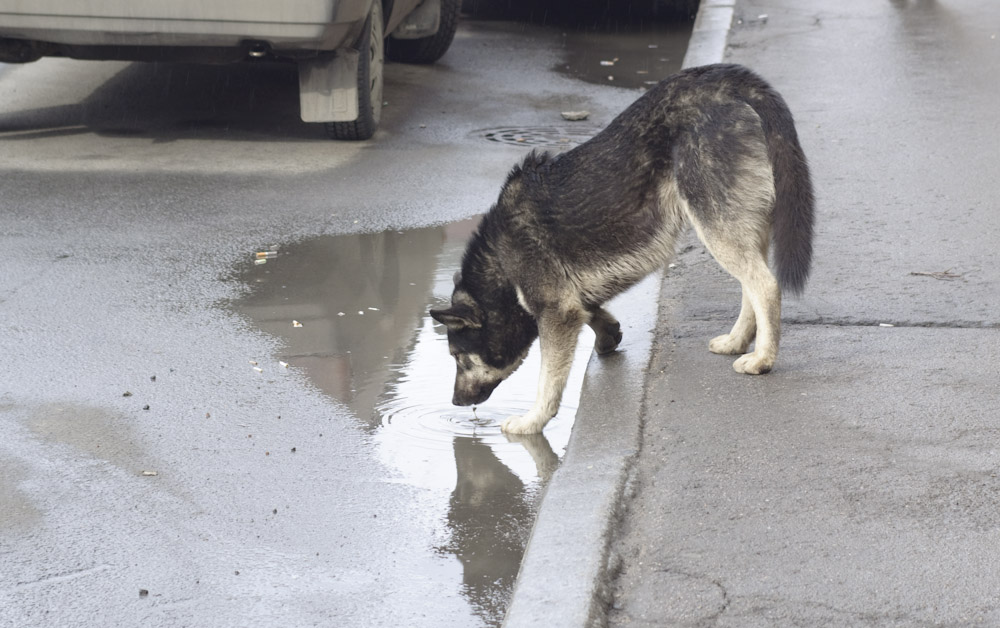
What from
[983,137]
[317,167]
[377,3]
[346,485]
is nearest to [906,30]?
[983,137]

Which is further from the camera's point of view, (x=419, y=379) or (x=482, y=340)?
(x=419, y=379)

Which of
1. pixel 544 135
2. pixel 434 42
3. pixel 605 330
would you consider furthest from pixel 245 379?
pixel 434 42

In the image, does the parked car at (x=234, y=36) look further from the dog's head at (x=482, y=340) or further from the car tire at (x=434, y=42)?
the dog's head at (x=482, y=340)

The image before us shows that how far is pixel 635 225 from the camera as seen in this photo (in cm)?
454

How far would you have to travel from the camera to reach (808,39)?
38.3ft

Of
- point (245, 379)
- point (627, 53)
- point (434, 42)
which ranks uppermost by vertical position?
point (245, 379)

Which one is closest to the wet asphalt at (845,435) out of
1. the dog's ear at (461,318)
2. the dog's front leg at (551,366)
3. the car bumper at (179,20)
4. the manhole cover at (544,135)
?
the dog's front leg at (551,366)

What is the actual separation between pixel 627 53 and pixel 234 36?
561 cm

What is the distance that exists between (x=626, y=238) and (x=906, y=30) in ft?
29.2

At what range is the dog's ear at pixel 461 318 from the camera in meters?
4.59

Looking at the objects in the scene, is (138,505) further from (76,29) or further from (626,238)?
(76,29)

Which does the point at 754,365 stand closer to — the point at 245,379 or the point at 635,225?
the point at 635,225

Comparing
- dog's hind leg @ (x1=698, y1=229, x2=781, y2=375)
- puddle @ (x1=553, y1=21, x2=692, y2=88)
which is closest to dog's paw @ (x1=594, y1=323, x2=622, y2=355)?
dog's hind leg @ (x1=698, y1=229, x2=781, y2=375)

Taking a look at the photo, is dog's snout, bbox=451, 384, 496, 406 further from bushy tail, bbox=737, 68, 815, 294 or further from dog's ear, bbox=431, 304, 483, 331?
bushy tail, bbox=737, 68, 815, 294
